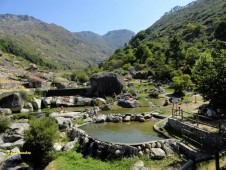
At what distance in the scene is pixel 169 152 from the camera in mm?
21031

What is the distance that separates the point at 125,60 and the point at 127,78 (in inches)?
1562

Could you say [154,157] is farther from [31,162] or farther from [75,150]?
[31,162]

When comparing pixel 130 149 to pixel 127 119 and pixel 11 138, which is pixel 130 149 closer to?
pixel 127 119

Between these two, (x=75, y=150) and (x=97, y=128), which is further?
(x=97, y=128)

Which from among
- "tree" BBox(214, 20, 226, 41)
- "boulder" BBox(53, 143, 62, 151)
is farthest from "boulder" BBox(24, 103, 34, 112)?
"tree" BBox(214, 20, 226, 41)

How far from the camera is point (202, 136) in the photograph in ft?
70.2

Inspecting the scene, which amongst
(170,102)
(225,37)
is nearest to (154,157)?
(170,102)

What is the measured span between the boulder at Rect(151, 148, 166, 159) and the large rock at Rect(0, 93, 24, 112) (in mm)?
31537

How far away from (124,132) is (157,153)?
22.1ft

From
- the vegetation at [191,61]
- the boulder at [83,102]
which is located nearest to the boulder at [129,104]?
the boulder at [83,102]

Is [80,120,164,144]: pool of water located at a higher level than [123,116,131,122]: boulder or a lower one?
lower

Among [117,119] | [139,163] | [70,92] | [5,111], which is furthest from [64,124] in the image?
[70,92]

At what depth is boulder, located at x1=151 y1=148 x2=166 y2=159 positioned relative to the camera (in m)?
20.5

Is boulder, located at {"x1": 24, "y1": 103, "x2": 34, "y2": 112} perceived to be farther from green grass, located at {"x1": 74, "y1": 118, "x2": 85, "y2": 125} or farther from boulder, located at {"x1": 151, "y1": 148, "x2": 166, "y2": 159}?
boulder, located at {"x1": 151, "y1": 148, "x2": 166, "y2": 159}
